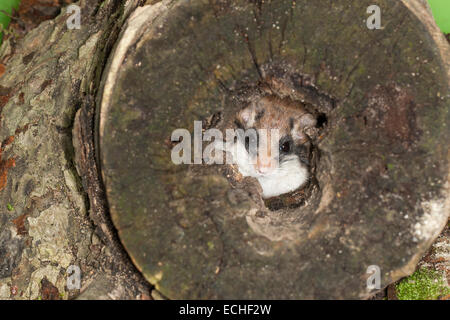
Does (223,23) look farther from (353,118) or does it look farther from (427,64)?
(427,64)

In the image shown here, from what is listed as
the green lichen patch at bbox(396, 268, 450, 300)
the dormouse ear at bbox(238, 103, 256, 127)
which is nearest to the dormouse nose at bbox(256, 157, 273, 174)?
the dormouse ear at bbox(238, 103, 256, 127)

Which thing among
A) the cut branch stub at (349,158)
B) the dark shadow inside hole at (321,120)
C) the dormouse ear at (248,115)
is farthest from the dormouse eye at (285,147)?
the cut branch stub at (349,158)

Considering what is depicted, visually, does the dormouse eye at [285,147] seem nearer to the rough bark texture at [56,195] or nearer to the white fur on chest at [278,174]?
the white fur on chest at [278,174]

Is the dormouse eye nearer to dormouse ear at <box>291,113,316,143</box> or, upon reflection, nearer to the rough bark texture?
dormouse ear at <box>291,113,316,143</box>

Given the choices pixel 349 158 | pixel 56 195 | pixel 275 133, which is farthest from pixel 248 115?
pixel 56 195

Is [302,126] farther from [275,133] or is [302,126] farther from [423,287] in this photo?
[423,287]
